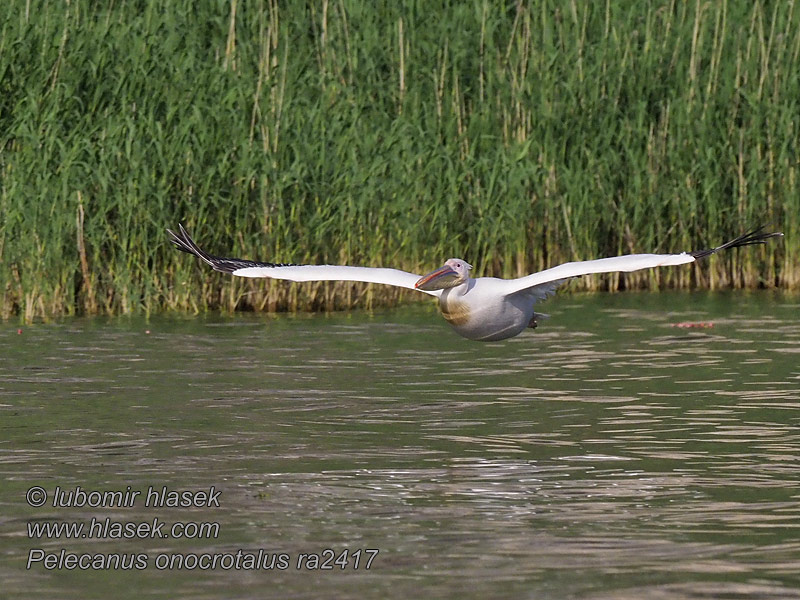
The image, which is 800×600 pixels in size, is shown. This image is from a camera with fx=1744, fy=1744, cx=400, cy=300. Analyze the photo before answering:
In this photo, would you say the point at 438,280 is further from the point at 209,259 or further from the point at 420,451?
the point at 209,259

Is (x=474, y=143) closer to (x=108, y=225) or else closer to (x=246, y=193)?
(x=246, y=193)

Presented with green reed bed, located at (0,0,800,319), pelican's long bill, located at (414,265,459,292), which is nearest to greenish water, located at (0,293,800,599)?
pelican's long bill, located at (414,265,459,292)

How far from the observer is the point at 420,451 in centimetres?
855

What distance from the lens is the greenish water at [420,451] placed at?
6102mm

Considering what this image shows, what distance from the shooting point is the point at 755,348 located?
12.6 m

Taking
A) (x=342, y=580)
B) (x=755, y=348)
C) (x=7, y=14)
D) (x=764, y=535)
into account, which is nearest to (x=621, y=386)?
(x=755, y=348)

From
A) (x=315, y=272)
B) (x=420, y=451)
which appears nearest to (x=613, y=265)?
(x=420, y=451)

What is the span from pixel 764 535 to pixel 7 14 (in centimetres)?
986

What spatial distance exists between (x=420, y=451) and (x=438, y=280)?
1421 millimetres

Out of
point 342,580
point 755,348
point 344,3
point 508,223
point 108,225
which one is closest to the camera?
point 342,580

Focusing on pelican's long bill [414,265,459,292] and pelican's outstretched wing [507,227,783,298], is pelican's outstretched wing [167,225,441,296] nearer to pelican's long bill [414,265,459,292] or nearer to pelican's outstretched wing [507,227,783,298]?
pelican's long bill [414,265,459,292]

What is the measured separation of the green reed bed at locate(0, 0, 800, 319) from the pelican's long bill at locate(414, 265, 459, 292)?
5.07 m

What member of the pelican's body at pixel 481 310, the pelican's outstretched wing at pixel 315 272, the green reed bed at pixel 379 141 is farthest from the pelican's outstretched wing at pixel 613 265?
the green reed bed at pixel 379 141

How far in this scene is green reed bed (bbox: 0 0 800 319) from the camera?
14.4m
